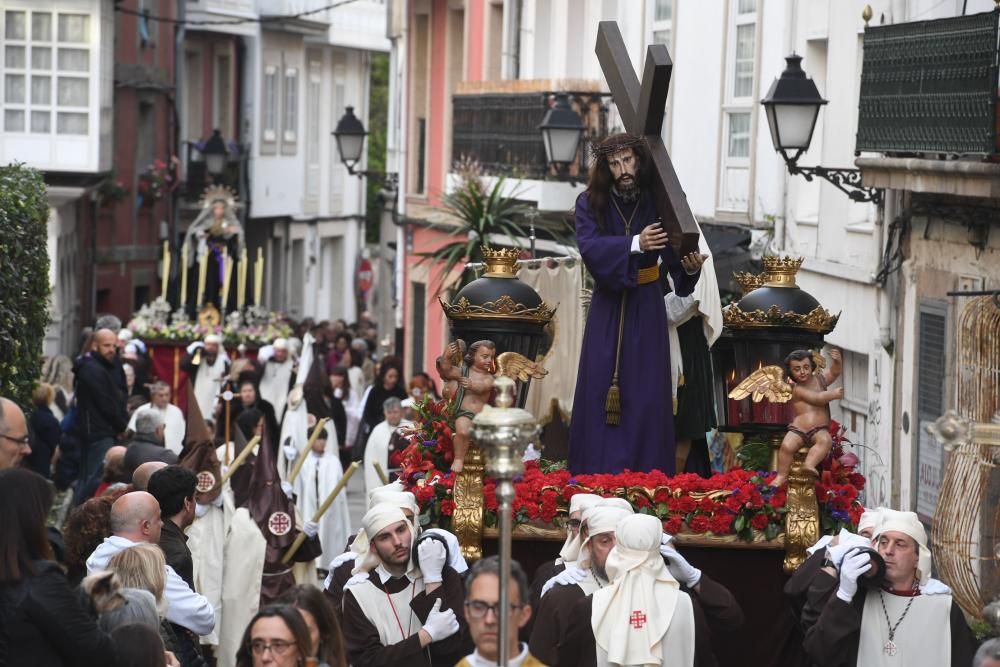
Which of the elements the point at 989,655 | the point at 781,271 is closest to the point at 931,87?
the point at 781,271

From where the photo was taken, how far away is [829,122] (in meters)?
20.2

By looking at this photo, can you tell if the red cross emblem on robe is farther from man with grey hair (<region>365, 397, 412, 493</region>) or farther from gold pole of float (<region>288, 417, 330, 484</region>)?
man with grey hair (<region>365, 397, 412, 493</region>)

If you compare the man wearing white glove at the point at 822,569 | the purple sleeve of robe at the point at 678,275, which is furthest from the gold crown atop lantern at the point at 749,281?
the man wearing white glove at the point at 822,569

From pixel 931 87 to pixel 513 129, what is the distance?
1057 centimetres

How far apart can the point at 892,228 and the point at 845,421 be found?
97.2 inches

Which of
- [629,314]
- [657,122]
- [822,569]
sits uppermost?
[657,122]

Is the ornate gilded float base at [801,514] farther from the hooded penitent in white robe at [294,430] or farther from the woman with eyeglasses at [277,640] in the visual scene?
the hooded penitent in white robe at [294,430]

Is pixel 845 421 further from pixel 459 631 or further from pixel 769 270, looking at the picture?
pixel 459 631

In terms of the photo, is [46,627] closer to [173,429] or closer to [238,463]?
[238,463]

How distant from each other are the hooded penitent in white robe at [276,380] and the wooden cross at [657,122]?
42.1 ft

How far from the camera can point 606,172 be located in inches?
425

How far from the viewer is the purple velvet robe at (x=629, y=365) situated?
10797 millimetres

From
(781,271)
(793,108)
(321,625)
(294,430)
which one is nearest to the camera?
(321,625)

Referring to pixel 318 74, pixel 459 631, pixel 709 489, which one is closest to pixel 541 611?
pixel 459 631
